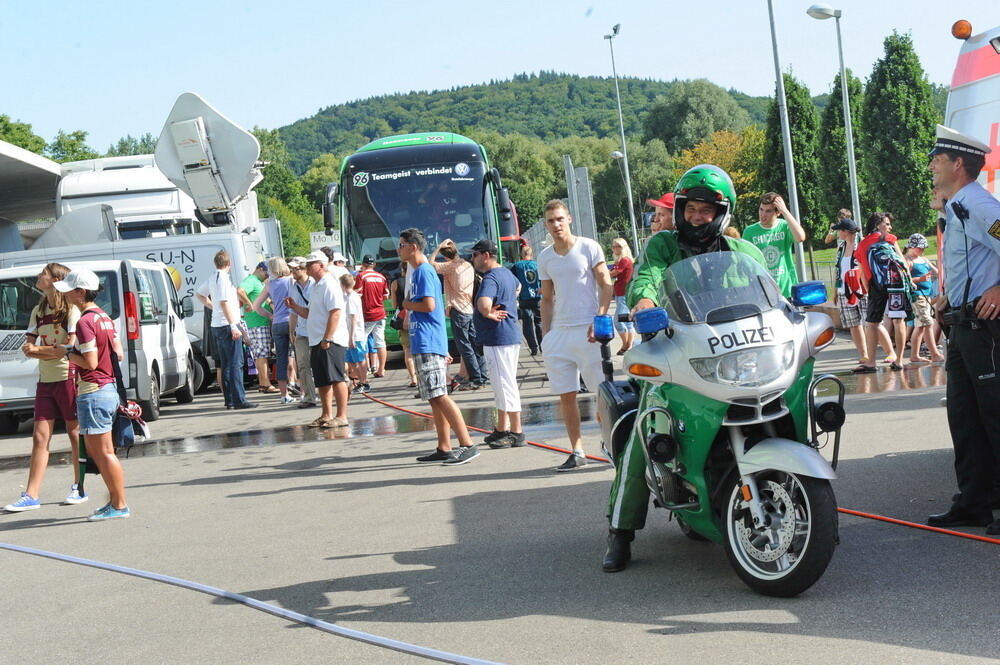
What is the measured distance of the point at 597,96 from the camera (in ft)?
510

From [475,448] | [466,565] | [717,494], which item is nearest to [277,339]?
[475,448]

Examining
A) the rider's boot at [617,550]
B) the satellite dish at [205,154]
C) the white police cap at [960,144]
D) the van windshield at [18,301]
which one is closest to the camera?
the rider's boot at [617,550]

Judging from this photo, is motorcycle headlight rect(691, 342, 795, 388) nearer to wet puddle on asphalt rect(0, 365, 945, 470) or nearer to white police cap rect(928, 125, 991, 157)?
white police cap rect(928, 125, 991, 157)

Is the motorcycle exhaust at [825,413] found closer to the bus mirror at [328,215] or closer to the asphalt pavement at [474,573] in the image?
the asphalt pavement at [474,573]

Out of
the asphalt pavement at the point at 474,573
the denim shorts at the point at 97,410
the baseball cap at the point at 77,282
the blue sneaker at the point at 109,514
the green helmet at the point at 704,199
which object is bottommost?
the asphalt pavement at the point at 474,573

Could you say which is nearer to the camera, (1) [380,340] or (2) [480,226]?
(1) [380,340]

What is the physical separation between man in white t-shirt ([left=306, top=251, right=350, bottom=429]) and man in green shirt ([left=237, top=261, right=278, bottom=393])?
4.14 m

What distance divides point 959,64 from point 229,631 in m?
5.65

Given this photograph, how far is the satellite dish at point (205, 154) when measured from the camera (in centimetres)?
1961

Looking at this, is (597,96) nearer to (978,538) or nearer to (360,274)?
(360,274)

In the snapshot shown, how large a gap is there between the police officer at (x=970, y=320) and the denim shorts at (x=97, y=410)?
526cm

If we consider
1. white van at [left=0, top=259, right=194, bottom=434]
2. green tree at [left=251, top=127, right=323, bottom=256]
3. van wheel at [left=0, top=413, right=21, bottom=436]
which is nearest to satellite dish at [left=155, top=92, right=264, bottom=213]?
white van at [left=0, top=259, right=194, bottom=434]

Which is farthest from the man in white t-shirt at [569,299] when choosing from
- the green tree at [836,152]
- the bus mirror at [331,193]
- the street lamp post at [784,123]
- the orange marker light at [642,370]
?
the green tree at [836,152]

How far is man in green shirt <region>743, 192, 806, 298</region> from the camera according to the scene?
9.12 metres
